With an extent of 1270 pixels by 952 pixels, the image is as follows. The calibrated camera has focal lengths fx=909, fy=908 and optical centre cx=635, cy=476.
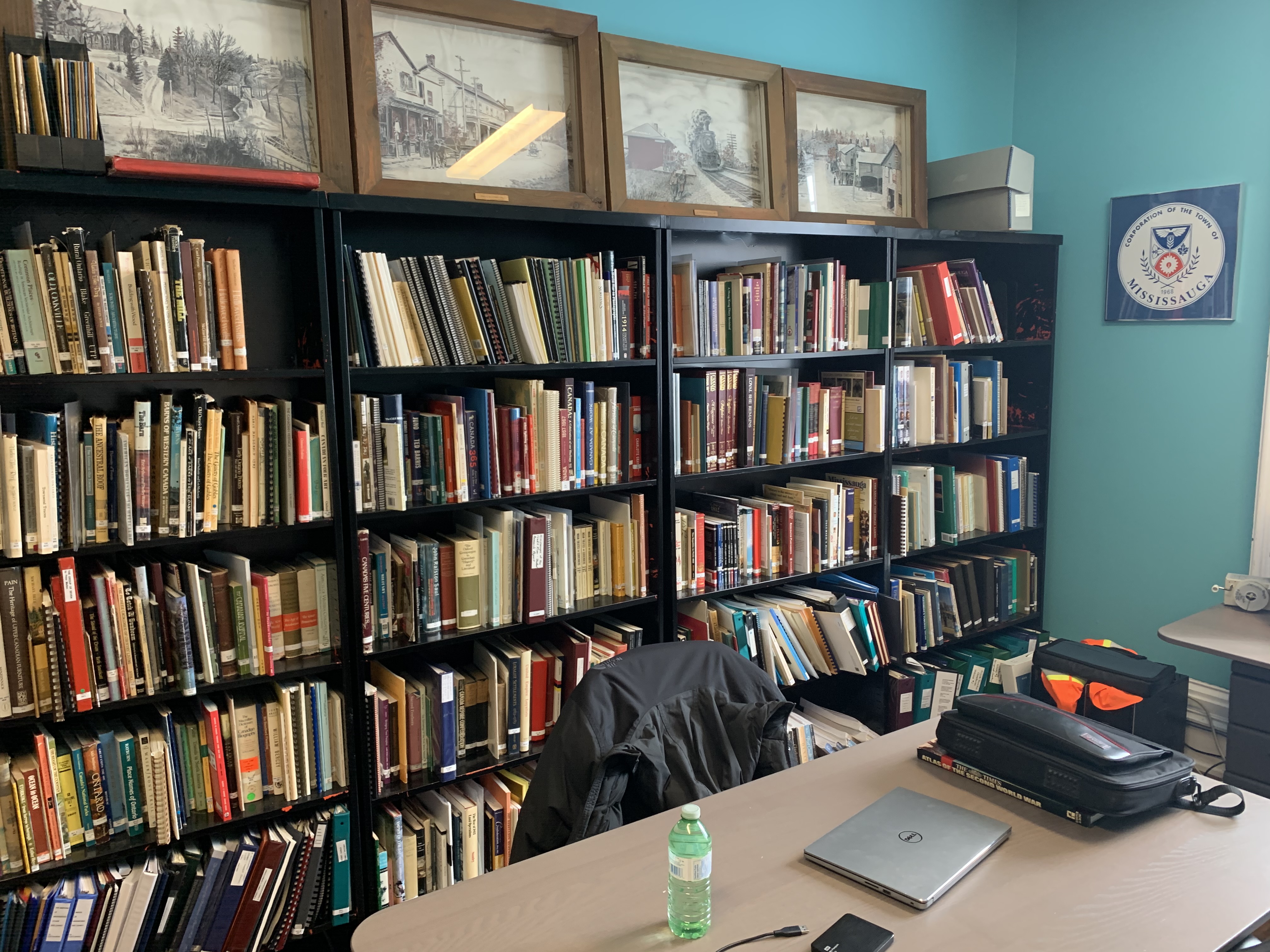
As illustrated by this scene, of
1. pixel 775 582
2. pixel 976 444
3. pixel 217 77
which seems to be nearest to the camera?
pixel 217 77

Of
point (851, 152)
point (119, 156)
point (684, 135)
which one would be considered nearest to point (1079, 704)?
point (851, 152)

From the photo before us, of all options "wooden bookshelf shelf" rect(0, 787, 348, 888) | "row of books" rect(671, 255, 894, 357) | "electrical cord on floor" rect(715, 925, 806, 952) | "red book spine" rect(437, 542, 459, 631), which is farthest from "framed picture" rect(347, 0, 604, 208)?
"electrical cord on floor" rect(715, 925, 806, 952)

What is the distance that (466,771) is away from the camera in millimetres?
2486

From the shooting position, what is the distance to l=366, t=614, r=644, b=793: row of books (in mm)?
2404

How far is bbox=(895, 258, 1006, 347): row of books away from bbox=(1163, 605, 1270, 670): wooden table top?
3.92ft

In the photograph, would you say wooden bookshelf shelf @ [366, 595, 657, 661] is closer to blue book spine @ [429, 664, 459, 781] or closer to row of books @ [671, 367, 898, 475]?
blue book spine @ [429, 664, 459, 781]

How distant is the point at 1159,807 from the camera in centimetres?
163

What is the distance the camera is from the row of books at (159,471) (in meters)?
1.90

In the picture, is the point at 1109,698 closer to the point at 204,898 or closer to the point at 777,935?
the point at 777,935

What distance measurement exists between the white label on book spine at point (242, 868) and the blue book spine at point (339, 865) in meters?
0.20

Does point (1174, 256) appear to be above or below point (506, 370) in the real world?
above

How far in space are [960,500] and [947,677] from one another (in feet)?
2.23

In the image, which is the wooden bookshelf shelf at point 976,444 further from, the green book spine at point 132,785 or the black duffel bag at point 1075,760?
the green book spine at point 132,785

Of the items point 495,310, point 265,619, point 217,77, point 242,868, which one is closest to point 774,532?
point 495,310
